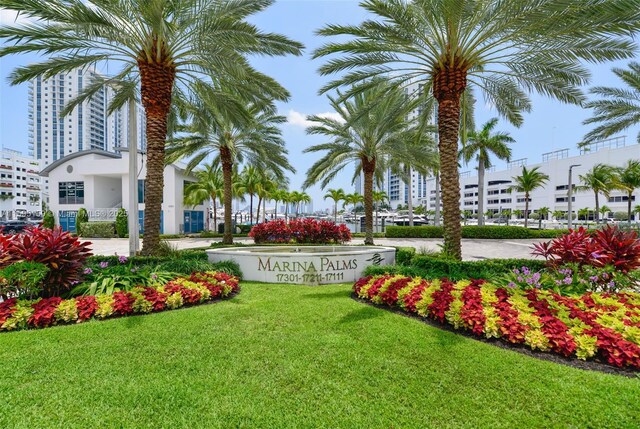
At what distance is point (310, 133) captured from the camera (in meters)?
20.8

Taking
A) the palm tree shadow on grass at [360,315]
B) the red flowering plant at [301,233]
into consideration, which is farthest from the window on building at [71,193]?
the palm tree shadow on grass at [360,315]

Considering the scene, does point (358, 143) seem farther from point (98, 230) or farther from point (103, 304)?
point (98, 230)

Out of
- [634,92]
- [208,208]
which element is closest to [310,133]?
[634,92]

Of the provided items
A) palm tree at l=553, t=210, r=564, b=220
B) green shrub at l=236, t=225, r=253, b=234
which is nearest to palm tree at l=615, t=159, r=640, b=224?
green shrub at l=236, t=225, r=253, b=234

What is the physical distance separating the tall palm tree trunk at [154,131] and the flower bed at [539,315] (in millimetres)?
7796

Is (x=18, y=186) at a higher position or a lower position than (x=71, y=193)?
higher

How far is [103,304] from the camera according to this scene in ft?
20.2

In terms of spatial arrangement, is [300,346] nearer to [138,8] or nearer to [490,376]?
[490,376]

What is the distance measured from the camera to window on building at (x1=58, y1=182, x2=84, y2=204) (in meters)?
34.7

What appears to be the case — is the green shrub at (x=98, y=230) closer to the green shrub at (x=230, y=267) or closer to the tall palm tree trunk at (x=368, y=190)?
the tall palm tree trunk at (x=368, y=190)

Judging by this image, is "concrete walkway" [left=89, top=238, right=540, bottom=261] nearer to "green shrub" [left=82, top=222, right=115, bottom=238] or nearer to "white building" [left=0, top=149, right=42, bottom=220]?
"green shrub" [left=82, top=222, right=115, bottom=238]

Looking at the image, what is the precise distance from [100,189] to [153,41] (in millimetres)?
31168

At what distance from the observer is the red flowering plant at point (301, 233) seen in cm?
2070

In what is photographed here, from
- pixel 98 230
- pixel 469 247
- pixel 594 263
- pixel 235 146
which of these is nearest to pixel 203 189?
pixel 98 230
